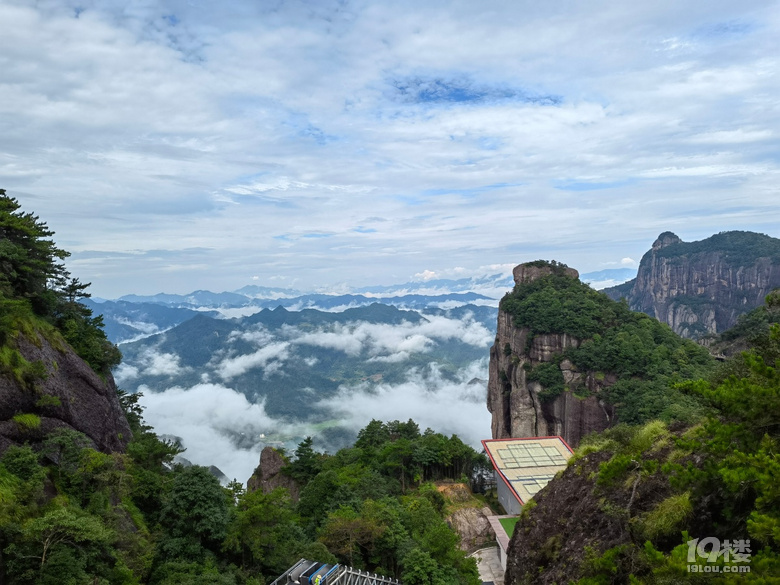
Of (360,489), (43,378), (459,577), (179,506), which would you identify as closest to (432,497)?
(360,489)

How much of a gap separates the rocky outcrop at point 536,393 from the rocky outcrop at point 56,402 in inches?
2171

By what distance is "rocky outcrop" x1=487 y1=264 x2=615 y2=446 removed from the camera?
60.9 metres

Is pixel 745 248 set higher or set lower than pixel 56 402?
higher

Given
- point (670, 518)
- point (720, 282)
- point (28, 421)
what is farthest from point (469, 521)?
point (720, 282)

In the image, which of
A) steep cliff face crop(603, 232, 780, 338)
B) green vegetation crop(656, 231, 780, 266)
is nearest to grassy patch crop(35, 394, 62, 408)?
steep cliff face crop(603, 232, 780, 338)

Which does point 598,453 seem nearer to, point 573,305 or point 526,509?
point 526,509

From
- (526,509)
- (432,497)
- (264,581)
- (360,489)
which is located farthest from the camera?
(432,497)

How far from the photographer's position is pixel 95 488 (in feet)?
69.7

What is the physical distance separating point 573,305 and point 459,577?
5871cm

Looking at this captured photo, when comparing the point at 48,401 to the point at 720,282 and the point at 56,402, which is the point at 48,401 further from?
the point at 720,282
